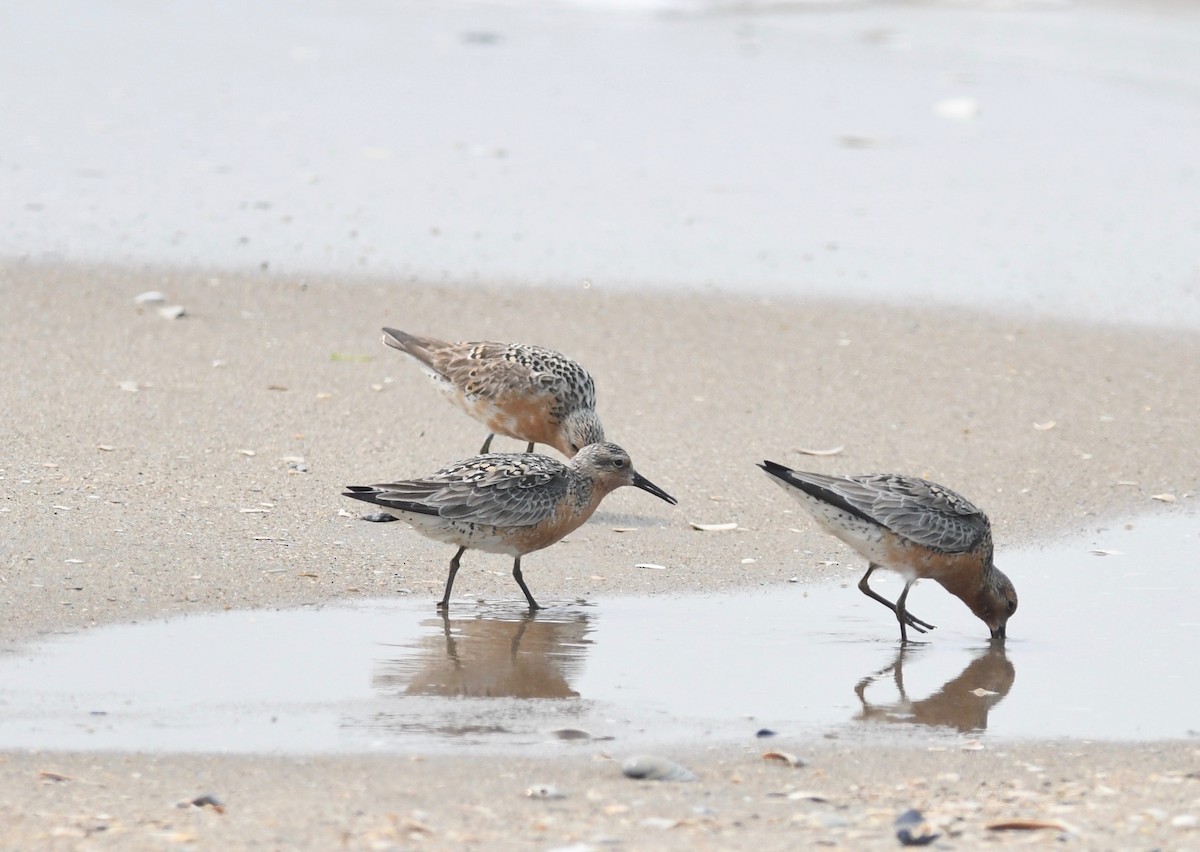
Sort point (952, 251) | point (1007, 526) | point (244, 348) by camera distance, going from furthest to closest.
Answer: point (952, 251), point (244, 348), point (1007, 526)

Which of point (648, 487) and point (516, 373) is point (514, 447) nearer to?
point (516, 373)

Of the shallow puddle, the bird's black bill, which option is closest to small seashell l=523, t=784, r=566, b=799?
the shallow puddle

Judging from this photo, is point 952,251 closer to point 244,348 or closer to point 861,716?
point 244,348

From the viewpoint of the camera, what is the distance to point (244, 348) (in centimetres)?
1084

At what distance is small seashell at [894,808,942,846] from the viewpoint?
492 centimetres

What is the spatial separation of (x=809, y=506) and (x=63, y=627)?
10.7 ft

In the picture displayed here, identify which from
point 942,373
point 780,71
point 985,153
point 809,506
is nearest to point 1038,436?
point 942,373

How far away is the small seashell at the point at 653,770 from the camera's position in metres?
5.43

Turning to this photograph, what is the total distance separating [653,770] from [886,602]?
2.38 m

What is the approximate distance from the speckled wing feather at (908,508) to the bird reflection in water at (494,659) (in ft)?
4.12

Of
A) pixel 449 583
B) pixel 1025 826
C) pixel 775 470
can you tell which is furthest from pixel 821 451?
pixel 1025 826

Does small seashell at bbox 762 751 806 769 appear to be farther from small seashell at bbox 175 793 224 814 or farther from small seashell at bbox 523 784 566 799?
small seashell at bbox 175 793 224 814

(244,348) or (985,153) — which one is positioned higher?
(985,153)

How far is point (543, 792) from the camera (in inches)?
207
